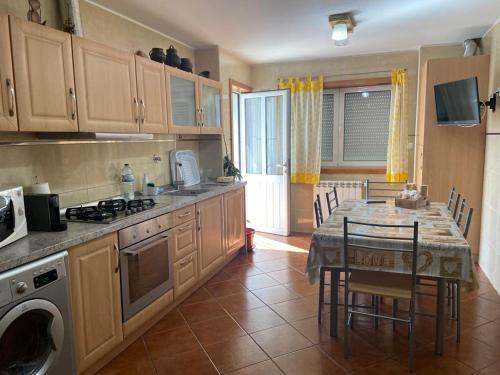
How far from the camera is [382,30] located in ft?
12.0

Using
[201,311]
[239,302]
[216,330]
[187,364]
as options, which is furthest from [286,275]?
[187,364]

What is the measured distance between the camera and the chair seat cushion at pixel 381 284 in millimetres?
2180

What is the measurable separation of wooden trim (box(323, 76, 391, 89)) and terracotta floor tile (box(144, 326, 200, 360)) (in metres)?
3.63

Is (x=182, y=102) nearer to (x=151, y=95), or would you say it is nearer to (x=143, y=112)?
(x=151, y=95)

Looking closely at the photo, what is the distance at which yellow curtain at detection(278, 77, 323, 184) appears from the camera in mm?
4938

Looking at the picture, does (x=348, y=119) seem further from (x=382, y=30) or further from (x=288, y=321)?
(x=288, y=321)

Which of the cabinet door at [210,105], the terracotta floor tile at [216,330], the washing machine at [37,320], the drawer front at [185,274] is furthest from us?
the cabinet door at [210,105]

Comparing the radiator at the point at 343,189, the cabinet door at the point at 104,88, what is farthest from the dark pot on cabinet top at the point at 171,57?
the radiator at the point at 343,189

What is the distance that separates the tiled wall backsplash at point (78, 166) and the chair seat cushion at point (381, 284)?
200 cm

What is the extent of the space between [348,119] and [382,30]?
1553 mm

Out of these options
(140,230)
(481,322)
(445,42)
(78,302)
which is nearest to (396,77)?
(445,42)

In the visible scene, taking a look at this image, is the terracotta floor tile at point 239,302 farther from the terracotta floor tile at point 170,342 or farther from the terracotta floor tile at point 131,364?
the terracotta floor tile at point 131,364

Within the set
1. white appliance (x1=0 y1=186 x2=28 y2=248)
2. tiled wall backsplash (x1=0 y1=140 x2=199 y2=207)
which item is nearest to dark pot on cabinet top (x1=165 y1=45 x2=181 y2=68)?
tiled wall backsplash (x1=0 y1=140 x2=199 y2=207)

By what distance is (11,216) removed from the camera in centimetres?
181
